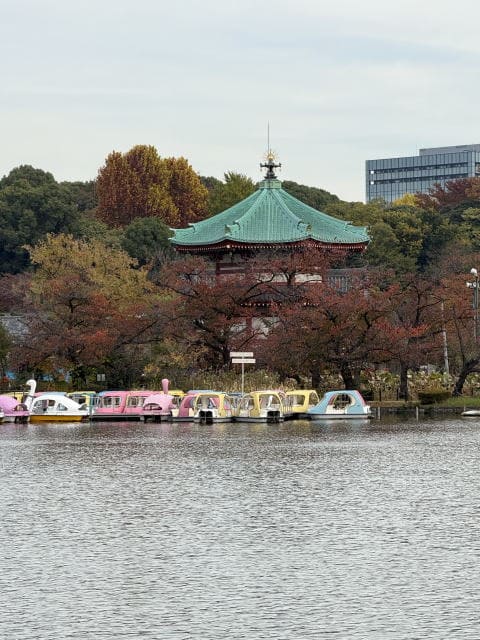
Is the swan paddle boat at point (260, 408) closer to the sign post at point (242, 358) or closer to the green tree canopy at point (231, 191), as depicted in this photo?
the sign post at point (242, 358)

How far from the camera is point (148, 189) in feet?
441

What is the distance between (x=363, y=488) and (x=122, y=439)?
21244 millimetres

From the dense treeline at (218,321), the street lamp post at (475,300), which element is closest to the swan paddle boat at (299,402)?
the dense treeline at (218,321)

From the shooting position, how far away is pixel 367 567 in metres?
20.7

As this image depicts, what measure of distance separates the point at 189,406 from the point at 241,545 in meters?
43.0

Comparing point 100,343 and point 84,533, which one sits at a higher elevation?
A: point 100,343

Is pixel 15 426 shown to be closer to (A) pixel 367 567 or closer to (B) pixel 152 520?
(B) pixel 152 520

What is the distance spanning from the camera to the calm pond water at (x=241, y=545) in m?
17.3

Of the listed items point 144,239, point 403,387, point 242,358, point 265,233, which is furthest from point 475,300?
point 144,239

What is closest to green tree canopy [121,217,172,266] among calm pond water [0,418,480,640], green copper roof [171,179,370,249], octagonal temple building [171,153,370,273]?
green copper roof [171,179,370,249]

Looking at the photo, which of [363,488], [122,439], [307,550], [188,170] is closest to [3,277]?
[188,170]

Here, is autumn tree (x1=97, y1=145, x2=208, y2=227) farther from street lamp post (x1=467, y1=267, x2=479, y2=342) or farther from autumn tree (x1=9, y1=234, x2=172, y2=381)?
street lamp post (x1=467, y1=267, x2=479, y2=342)

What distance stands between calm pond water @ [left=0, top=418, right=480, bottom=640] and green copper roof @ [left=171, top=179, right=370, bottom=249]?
44768 mm

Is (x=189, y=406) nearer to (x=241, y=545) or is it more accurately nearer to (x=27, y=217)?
(x=241, y=545)
